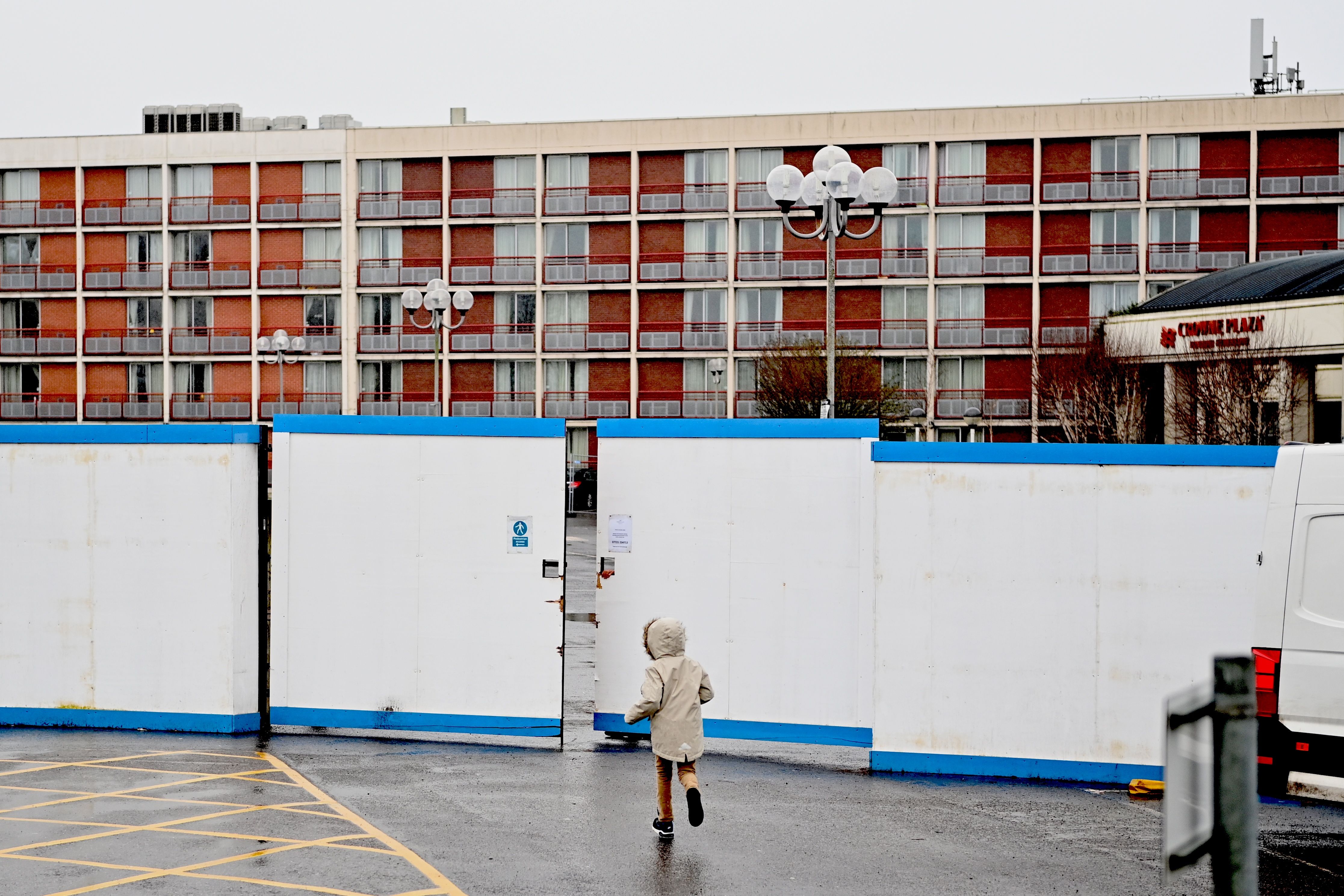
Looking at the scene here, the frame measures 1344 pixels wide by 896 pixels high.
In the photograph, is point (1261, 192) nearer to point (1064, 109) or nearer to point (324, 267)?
point (1064, 109)

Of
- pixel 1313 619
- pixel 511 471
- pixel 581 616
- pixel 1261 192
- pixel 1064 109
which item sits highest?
pixel 1064 109

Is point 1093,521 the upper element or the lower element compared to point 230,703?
upper

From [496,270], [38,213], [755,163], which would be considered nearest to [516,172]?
[496,270]

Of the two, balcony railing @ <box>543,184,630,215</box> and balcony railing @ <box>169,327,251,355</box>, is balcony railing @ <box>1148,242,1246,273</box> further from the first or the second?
balcony railing @ <box>169,327,251,355</box>

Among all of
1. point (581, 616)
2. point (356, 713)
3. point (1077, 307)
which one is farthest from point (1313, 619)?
point (1077, 307)

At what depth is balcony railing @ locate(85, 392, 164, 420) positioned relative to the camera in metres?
67.7

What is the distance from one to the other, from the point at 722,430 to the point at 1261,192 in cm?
5497

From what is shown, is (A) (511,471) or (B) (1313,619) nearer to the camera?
(B) (1313,619)

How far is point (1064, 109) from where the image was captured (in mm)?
60094

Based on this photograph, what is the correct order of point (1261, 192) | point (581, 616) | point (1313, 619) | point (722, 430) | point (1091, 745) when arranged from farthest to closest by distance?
point (1261, 192) < point (581, 616) < point (722, 430) < point (1091, 745) < point (1313, 619)

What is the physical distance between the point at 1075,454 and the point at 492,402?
56559mm

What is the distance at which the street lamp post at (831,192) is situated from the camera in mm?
19250

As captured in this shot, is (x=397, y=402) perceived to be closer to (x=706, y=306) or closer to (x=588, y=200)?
(x=588, y=200)

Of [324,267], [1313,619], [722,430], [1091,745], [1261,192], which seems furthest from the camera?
[324,267]
